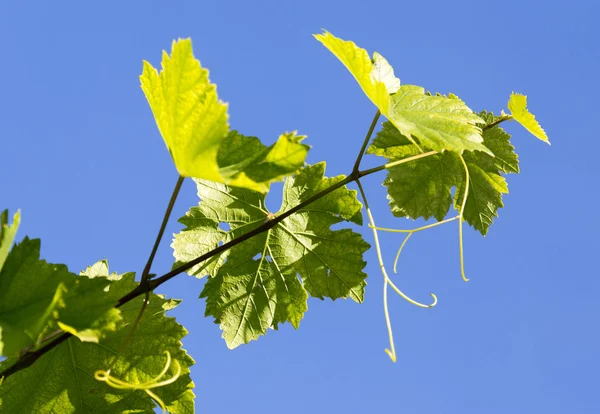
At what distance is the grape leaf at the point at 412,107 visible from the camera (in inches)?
64.6

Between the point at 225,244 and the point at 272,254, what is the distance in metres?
0.54

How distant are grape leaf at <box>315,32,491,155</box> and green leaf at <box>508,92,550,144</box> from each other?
27 centimetres

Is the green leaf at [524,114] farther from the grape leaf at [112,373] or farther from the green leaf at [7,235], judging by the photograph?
the green leaf at [7,235]

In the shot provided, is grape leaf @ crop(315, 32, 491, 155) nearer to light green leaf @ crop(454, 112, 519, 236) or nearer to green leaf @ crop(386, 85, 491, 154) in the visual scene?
green leaf @ crop(386, 85, 491, 154)

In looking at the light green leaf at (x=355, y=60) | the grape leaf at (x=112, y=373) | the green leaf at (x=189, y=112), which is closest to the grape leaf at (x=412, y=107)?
the light green leaf at (x=355, y=60)

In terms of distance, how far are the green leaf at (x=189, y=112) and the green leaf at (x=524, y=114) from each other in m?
1.18

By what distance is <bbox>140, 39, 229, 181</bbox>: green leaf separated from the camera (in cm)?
129

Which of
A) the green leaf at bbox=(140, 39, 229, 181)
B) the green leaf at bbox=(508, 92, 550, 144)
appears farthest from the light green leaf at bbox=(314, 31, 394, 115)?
the green leaf at bbox=(508, 92, 550, 144)

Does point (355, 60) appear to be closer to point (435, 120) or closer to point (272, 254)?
point (435, 120)

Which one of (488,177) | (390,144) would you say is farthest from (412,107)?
(488,177)

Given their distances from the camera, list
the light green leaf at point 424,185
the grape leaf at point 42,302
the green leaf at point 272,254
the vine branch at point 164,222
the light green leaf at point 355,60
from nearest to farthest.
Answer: the grape leaf at point 42,302 < the vine branch at point 164,222 < the light green leaf at point 355,60 < the green leaf at point 272,254 < the light green leaf at point 424,185

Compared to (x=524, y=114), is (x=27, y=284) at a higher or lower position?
lower

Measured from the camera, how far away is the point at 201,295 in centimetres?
202

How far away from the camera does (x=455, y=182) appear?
7.74 feet
